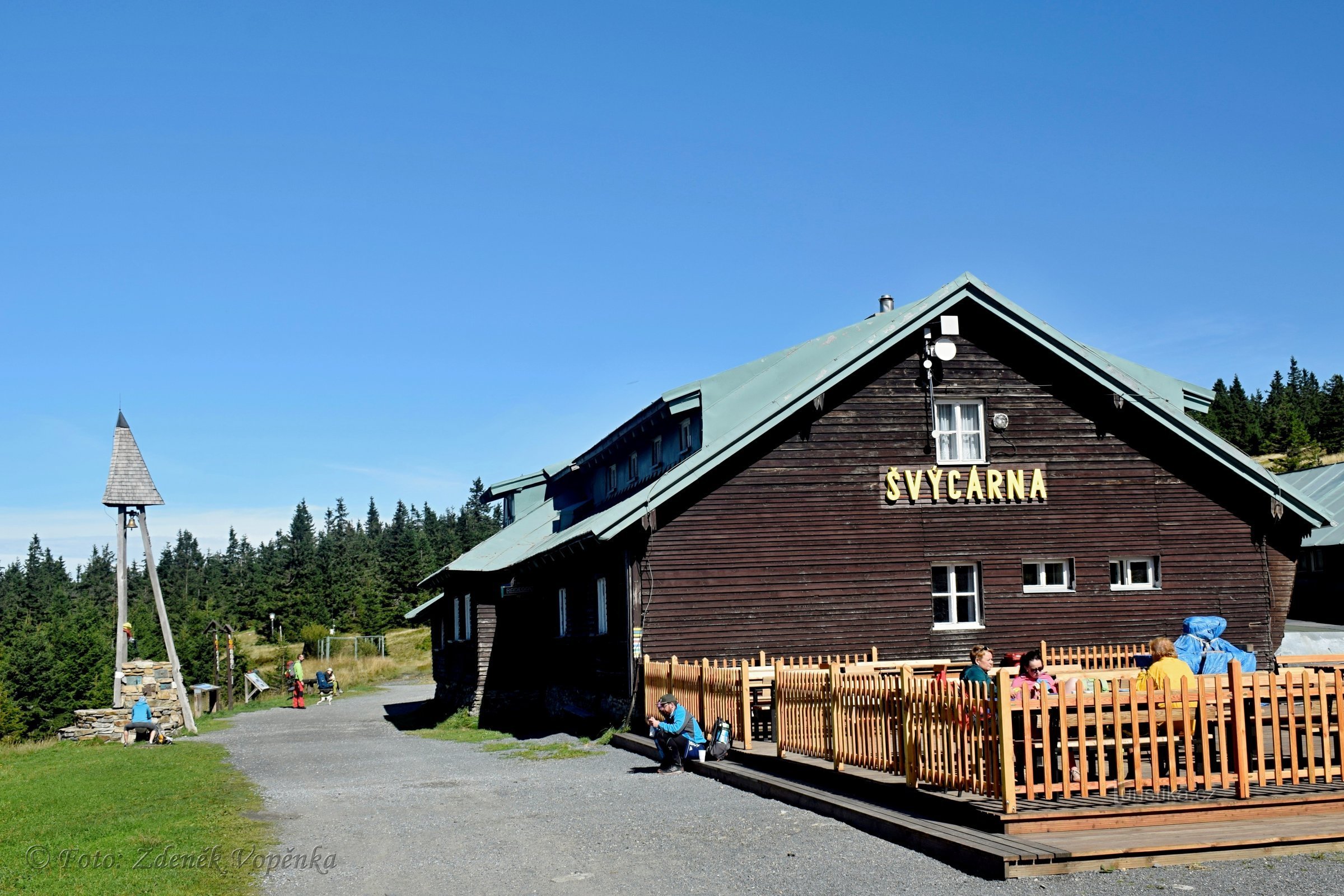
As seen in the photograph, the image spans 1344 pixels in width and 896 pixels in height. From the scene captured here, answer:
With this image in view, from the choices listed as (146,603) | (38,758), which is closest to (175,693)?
(38,758)

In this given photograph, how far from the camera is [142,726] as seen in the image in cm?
2877

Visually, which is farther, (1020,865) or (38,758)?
(38,758)

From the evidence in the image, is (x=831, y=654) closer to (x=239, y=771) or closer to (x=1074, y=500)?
(x=1074, y=500)

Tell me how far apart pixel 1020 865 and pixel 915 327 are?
16.4m

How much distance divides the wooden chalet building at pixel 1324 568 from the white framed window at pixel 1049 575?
74.0ft

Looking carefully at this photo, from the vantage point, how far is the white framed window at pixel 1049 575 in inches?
1008

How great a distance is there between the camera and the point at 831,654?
79.5 feet

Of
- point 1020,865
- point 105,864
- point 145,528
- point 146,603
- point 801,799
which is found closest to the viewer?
point 1020,865

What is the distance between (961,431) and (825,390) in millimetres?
3330

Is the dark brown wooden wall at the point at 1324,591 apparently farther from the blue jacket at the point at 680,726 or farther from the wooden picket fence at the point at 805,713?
the wooden picket fence at the point at 805,713

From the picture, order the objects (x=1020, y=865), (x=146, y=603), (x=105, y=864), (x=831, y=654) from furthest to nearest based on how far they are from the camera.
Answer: (x=146, y=603) → (x=831, y=654) → (x=105, y=864) → (x=1020, y=865)

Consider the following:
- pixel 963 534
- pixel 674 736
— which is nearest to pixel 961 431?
pixel 963 534

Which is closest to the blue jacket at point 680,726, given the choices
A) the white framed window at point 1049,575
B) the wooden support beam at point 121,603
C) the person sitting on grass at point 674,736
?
the person sitting on grass at point 674,736

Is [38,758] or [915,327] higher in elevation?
[915,327]
